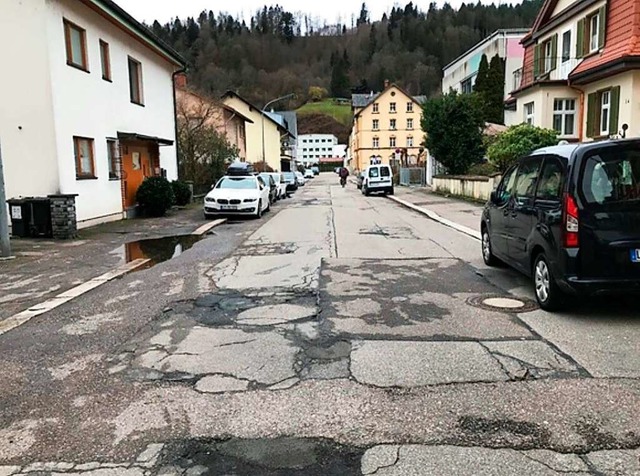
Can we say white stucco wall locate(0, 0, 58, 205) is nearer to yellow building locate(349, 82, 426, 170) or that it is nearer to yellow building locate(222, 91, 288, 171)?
yellow building locate(222, 91, 288, 171)

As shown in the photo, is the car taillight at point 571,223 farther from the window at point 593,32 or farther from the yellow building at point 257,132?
the yellow building at point 257,132

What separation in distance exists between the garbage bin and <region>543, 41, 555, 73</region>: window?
22.8 metres

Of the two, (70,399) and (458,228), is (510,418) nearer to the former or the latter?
(70,399)

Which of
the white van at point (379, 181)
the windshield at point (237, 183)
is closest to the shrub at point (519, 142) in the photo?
the windshield at point (237, 183)

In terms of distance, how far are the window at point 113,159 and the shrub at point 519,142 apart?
13.5 m

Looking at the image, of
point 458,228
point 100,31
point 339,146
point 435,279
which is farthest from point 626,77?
point 339,146

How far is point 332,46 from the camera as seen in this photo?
11206 centimetres

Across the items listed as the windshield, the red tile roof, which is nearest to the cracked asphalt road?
the windshield

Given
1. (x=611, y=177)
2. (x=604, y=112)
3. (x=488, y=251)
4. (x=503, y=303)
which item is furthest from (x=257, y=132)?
(x=611, y=177)

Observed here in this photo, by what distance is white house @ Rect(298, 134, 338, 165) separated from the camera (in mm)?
144000

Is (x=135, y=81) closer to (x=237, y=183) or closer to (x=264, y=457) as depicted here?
(x=237, y=183)

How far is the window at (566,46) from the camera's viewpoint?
984 inches

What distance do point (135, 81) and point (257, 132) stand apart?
142 ft

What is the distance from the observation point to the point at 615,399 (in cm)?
415
